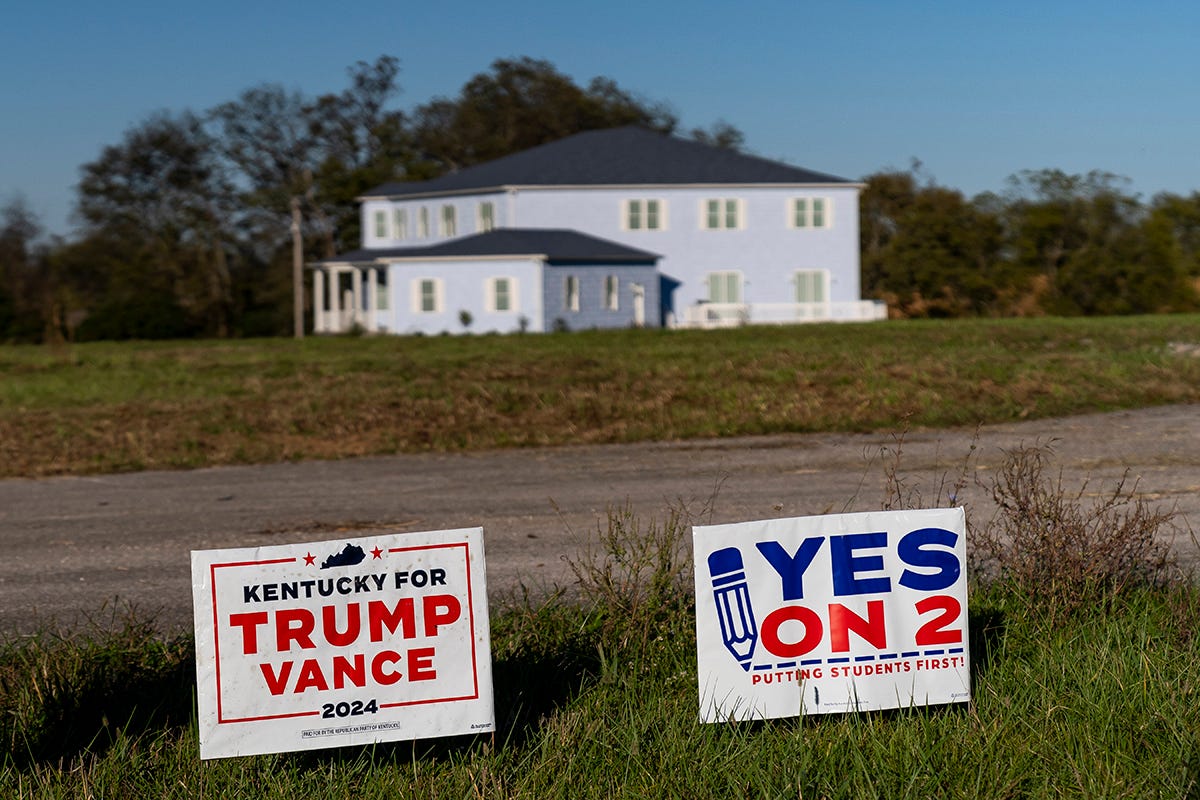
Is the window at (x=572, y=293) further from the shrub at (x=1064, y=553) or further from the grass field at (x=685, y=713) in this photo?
the shrub at (x=1064, y=553)

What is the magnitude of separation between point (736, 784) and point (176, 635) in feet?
10.0

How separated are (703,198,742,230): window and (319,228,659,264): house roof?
9.41 feet

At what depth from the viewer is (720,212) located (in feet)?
158

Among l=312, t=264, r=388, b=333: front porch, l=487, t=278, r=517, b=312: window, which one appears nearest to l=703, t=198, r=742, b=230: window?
l=487, t=278, r=517, b=312: window

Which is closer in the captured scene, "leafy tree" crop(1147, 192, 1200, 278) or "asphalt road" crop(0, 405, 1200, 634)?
"asphalt road" crop(0, 405, 1200, 634)

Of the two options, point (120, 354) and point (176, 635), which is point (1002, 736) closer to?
point (176, 635)

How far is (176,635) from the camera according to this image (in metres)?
6.17

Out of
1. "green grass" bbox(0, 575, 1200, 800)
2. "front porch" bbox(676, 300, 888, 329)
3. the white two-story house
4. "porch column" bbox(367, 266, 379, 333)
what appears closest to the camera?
"green grass" bbox(0, 575, 1200, 800)

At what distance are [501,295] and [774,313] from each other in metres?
9.50

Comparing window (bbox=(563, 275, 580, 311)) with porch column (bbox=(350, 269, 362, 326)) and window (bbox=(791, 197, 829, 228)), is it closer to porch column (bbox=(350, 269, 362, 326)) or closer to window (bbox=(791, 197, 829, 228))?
porch column (bbox=(350, 269, 362, 326))

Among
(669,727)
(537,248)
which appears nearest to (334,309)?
(537,248)

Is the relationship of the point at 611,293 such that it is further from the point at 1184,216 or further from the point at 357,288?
the point at 1184,216

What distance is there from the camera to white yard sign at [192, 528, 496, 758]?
4293 millimetres

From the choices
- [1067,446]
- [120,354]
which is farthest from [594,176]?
[1067,446]
